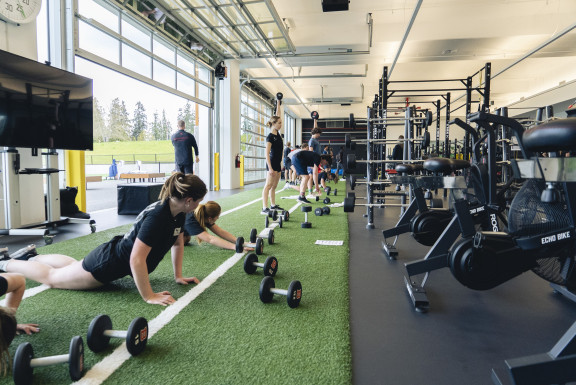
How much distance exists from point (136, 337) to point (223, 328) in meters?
0.44

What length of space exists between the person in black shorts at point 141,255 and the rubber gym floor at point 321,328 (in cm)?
9

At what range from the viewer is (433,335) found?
71.7 inches

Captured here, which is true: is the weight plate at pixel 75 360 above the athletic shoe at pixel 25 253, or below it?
below

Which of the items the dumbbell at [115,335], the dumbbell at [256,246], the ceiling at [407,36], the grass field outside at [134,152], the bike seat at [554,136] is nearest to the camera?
the bike seat at [554,136]

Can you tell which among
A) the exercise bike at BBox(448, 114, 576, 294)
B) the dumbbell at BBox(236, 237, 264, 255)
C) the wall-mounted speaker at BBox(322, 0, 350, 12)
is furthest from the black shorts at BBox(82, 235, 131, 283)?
the wall-mounted speaker at BBox(322, 0, 350, 12)

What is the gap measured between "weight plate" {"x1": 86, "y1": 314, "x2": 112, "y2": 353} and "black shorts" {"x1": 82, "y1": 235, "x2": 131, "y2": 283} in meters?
0.62

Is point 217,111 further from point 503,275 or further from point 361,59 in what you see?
point 503,275

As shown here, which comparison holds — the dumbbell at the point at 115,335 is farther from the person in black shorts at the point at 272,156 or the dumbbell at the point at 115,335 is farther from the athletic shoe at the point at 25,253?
the person in black shorts at the point at 272,156

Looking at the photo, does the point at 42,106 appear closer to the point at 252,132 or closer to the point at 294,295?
the point at 294,295

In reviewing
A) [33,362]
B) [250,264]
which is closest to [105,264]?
[33,362]

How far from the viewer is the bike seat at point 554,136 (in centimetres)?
116

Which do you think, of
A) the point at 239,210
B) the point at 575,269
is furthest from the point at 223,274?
the point at 239,210

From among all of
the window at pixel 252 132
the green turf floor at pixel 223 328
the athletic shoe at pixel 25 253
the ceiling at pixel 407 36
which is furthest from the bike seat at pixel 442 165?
the window at pixel 252 132

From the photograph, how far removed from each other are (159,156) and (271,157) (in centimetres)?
1588
